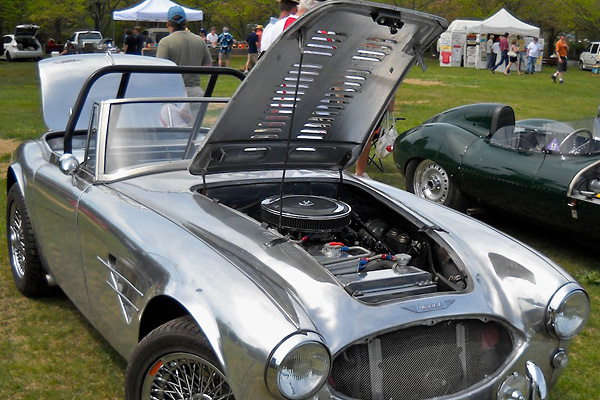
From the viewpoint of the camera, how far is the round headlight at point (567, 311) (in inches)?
114

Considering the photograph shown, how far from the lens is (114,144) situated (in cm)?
370

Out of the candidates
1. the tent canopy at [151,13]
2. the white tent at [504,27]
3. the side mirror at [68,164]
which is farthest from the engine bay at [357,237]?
the white tent at [504,27]

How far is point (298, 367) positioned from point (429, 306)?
623 millimetres

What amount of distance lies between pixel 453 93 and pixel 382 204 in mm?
16524

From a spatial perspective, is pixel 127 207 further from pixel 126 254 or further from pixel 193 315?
pixel 193 315

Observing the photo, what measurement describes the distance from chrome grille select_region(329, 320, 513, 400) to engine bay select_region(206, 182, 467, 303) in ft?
0.75

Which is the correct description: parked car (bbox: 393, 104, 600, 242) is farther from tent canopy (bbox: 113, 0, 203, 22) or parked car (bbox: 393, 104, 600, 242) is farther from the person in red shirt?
the person in red shirt

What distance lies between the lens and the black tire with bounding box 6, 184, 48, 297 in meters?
4.36

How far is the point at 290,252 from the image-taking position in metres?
2.91

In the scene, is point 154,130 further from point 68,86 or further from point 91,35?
point 91,35

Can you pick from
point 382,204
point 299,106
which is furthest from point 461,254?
point 299,106

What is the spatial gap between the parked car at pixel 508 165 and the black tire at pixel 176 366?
3.83 m

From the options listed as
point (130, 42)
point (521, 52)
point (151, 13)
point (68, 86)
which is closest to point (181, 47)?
point (68, 86)

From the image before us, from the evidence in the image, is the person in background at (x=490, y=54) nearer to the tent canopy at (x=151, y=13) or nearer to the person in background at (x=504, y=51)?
the person in background at (x=504, y=51)
